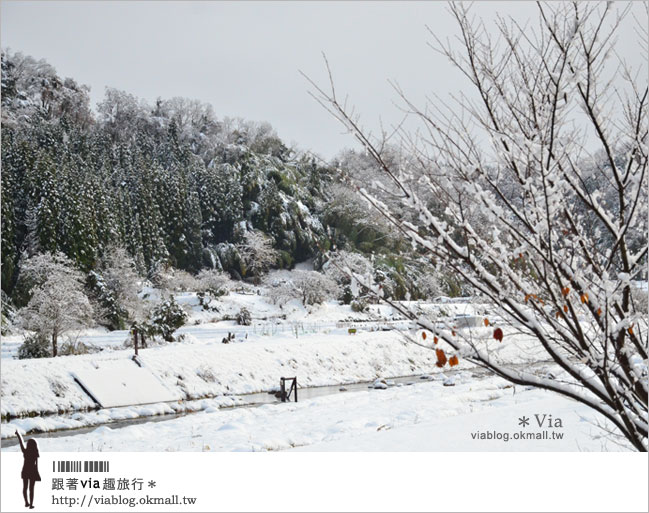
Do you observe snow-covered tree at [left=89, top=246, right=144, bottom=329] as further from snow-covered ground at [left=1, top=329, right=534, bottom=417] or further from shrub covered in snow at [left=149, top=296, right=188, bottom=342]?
snow-covered ground at [left=1, top=329, right=534, bottom=417]

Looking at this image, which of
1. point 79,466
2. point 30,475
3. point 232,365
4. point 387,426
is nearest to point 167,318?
point 232,365

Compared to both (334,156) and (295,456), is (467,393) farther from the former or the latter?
(334,156)

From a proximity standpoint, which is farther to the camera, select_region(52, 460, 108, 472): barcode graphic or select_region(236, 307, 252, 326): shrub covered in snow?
select_region(236, 307, 252, 326): shrub covered in snow

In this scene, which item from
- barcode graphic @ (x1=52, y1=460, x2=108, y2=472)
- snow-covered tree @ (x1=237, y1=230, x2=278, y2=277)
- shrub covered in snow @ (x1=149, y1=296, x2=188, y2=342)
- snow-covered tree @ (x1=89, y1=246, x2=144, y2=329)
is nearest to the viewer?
barcode graphic @ (x1=52, y1=460, x2=108, y2=472)

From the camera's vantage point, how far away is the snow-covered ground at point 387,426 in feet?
12.3

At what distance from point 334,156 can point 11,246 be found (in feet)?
14.1

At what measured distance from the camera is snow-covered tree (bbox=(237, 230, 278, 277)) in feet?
29.1

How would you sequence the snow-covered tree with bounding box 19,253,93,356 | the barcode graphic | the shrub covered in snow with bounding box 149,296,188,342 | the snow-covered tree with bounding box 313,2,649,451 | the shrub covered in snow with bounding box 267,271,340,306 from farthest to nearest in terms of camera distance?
the shrub covered in snow with bounding box 149,296,188,342
the shrub covered in snow with bounding box 267,271,340,306
the snow-covered tree with bounding box 19,253,93,356
the barcode graphic
the snow-covered tree with bounding box 313,2,649,451

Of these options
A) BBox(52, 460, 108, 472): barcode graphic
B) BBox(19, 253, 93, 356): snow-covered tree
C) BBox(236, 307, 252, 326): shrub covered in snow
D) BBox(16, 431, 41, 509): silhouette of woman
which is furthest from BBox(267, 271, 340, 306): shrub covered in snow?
BBox(16, 431, 41, 509): silhouette of woman

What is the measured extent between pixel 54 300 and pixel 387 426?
18.3ft

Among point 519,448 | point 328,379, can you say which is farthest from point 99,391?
point 519,448

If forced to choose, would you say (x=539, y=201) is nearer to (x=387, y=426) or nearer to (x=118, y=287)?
(x=387, y=426)

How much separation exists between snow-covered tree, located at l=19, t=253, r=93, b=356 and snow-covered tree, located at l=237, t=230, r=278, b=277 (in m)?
2.56

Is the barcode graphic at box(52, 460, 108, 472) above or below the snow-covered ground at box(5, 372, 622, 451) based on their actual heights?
above
